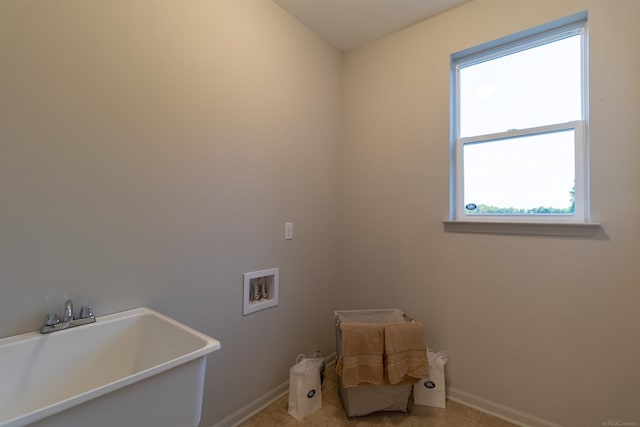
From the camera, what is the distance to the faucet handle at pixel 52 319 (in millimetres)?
1017

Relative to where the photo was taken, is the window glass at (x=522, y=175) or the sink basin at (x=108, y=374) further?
the window glass at (x=522, y=175)

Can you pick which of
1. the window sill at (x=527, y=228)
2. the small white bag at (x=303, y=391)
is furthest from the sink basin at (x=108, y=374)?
the window sill at (x=527, y=228)

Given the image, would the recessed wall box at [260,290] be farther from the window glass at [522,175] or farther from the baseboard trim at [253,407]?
the window glass at [522,175]

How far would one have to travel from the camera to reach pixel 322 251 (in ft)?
7.52

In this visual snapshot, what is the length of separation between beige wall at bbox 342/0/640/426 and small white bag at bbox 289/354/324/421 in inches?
28.8

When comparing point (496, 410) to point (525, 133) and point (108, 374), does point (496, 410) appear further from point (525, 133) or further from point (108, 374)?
point (108, 374)

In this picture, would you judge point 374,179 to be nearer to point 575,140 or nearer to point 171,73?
point 575,140

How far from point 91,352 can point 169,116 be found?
1052 mm

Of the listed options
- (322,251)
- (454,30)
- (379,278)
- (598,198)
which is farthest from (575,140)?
(322,251)

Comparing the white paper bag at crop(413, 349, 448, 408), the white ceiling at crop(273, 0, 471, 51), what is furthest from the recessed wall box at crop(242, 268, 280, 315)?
the white ceiling at crop(273, 0, 471, 51)

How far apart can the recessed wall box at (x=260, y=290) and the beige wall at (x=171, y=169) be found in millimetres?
52

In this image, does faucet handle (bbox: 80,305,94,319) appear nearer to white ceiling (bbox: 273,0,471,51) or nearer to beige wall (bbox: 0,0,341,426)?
beige wall (bbox: 0,0,341,426)

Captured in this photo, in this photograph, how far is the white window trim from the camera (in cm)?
156

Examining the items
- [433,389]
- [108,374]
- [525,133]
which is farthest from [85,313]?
[525,133]
